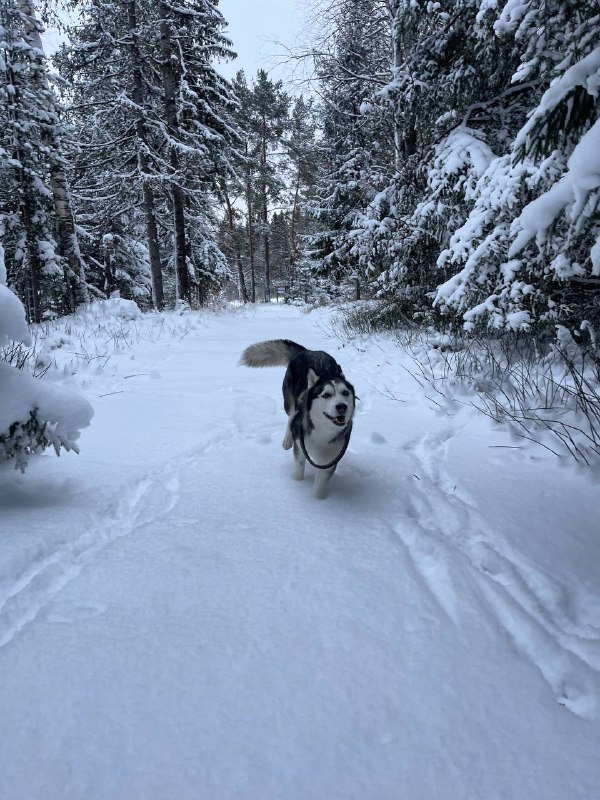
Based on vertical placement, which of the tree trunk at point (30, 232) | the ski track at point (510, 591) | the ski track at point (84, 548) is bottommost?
the ski track at point (510, 591)

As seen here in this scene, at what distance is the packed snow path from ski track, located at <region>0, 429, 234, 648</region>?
0.01 metres

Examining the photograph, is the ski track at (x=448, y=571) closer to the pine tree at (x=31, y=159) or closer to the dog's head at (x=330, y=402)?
the dog's head at (x=330, y=402)

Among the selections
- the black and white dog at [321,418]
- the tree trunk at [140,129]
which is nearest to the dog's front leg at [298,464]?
the black and white dog at [321,418]

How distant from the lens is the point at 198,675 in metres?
1.51

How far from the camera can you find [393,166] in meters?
8.41

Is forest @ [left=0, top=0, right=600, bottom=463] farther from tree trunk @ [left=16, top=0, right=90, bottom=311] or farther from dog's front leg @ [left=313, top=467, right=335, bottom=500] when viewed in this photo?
dog's front leg @ [left=313, top=467, right=335, bottom=500]

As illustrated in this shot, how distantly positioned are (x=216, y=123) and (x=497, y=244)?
15.9 meters

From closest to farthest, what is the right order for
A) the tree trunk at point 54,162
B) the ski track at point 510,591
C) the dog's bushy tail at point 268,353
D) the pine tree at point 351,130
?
the ski track at point 510,591
the dog's bushy tail at point 268,353
the pine tree at point 351,130
the tree trunk at point 54,162

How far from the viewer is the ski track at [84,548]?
1.75 m

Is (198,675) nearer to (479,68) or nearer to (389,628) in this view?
(389,628)

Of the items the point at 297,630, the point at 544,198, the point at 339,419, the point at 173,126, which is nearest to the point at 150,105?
the point at 173,126

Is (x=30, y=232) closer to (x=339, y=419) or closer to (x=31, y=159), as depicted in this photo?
(x=31, y=159)

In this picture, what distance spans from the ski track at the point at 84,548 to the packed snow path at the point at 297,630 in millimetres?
10

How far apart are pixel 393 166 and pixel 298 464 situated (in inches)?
292
